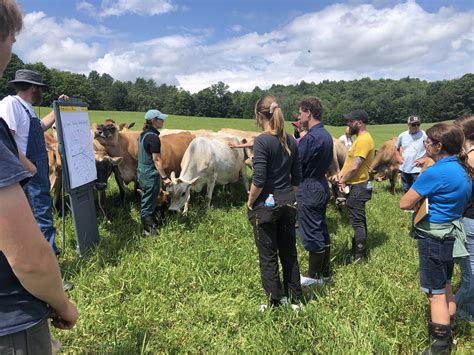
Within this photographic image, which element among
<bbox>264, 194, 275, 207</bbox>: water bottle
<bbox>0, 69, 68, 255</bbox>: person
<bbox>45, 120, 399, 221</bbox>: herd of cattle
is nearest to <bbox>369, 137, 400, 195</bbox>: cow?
<bbox>45, 120, 399, 221</bbox>: herd of cattle

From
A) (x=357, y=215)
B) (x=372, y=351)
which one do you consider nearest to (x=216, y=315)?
(x=372, y=351)

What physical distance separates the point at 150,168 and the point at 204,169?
8.48 ft

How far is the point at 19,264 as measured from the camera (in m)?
1.38

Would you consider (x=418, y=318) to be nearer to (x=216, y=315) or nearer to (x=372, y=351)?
(x=372, y=351)

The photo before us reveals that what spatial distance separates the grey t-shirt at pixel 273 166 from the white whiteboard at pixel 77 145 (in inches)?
112

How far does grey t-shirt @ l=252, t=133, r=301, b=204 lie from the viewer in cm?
373

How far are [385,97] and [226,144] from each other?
7222 centimetres

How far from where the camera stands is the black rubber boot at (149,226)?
617 cm

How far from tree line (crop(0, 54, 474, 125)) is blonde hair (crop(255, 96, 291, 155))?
5653 cm

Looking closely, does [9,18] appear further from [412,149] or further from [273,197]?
[412,149]

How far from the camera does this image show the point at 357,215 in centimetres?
576

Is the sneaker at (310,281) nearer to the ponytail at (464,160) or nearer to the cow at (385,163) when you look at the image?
the ponytail at (464,160)

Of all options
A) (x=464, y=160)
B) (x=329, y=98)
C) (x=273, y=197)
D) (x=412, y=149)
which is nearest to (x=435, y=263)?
(x=464, y=160)

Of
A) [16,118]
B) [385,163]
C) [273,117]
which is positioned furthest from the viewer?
[385,163]
